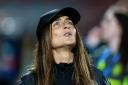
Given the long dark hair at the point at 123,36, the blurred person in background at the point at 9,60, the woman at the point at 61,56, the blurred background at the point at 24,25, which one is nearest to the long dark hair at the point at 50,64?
the woman at the point at 61,56

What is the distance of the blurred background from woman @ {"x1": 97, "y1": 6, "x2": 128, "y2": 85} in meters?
0.16

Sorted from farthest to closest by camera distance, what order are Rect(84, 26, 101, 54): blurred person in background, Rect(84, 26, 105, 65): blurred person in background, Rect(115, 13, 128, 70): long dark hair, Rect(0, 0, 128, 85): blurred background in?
Rect(0, 0, 128, 85): blurred background < Rect(84, 26, 101, 54): blurred person in background < Rect(84, 26, 105, 65): blurred person in background < Rect(115, 13, 128, 70): long dark hair

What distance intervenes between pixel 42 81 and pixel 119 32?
3318mm

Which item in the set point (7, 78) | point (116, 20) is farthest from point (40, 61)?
point (7, 78)

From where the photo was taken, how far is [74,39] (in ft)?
11.9

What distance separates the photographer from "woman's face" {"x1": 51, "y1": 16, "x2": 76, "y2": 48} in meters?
3.59

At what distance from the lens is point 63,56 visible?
3613 mm

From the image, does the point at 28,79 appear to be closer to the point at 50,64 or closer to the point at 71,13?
the point at 50,64

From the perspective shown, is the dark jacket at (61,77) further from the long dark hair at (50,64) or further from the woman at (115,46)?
the woman at (115,46)

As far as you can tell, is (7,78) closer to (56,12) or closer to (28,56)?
(28,56)

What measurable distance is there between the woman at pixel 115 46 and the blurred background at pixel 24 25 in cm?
16

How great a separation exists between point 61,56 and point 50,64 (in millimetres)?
77

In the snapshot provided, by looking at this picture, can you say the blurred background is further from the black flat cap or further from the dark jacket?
the dark jacket

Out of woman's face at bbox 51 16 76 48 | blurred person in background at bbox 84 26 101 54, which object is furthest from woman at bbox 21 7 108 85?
blurred person in background at bbox 84 26 101 54
